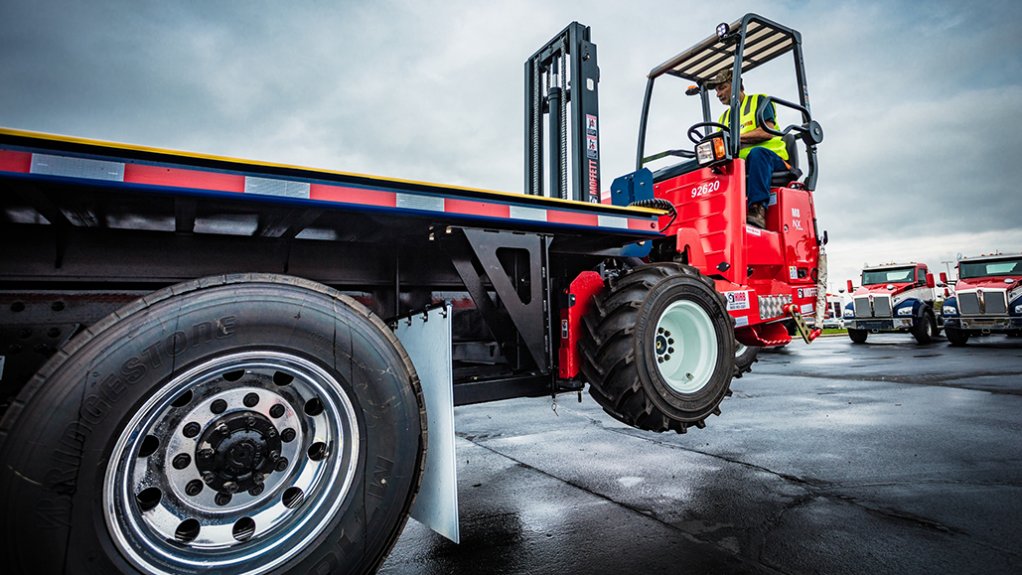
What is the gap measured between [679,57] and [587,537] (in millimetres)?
5441

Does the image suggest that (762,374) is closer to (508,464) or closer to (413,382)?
(508,464)

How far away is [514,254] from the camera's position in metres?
3.06

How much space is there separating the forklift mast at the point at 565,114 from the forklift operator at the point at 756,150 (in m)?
1.49

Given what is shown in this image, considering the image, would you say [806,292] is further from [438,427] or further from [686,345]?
[438,427]

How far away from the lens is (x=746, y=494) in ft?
10.1

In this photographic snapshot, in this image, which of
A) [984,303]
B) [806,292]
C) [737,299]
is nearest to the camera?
[737,299]

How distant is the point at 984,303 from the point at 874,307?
2.58 meters

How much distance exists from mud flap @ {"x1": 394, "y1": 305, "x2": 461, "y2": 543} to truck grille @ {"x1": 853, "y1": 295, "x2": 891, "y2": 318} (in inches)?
711

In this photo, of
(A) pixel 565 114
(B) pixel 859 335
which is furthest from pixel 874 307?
(A) pixel 565 114

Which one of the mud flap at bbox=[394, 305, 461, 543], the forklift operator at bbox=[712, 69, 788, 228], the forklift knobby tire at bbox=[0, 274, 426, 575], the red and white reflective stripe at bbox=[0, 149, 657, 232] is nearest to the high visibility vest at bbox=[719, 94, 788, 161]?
the forklift operator at bbox=[712, 69, 788, 228]

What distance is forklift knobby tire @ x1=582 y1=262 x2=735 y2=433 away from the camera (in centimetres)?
296

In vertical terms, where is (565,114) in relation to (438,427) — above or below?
above

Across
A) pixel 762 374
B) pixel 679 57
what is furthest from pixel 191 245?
pixel 762 374

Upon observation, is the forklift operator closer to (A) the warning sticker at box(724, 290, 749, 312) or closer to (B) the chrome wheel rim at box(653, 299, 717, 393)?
(A) the warning sticker at box(724, 290, 749, 312)
